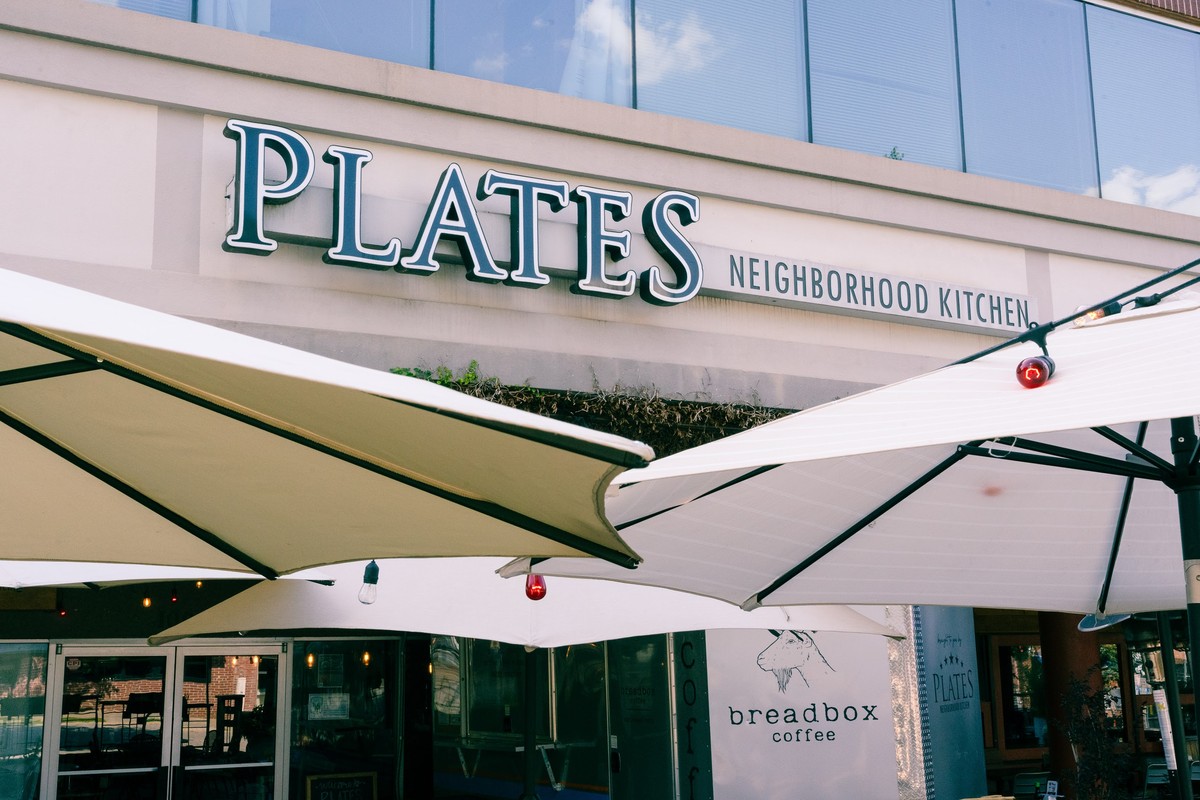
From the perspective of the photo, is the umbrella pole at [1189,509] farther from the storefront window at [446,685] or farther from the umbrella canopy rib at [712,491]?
the storefront window at [446,685]

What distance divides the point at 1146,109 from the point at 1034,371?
12187 millimetres

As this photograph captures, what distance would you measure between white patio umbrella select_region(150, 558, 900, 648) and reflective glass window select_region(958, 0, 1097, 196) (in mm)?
7707

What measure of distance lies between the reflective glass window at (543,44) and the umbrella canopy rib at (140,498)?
7105 mm

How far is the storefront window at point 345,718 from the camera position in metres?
12.1

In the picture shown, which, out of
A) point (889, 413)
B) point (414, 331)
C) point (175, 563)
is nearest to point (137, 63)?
point (414, 331)

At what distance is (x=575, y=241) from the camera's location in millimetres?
10117

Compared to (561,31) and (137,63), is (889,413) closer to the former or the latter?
(137,63)

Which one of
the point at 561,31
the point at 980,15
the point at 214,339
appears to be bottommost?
the point at 214,339

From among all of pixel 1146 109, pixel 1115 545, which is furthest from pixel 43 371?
pixel 1146 109

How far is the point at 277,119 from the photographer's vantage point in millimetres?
9086

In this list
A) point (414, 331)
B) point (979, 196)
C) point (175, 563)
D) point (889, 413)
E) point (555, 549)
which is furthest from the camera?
point (979, 196)

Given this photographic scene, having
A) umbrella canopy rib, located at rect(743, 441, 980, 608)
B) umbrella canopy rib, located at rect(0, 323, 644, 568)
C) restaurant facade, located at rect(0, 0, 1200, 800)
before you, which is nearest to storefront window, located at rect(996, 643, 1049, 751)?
restaurant facade, located at rect(0, 0, 1200, 800)

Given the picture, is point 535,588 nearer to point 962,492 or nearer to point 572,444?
point 962,492

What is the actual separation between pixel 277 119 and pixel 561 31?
2.80 meters
